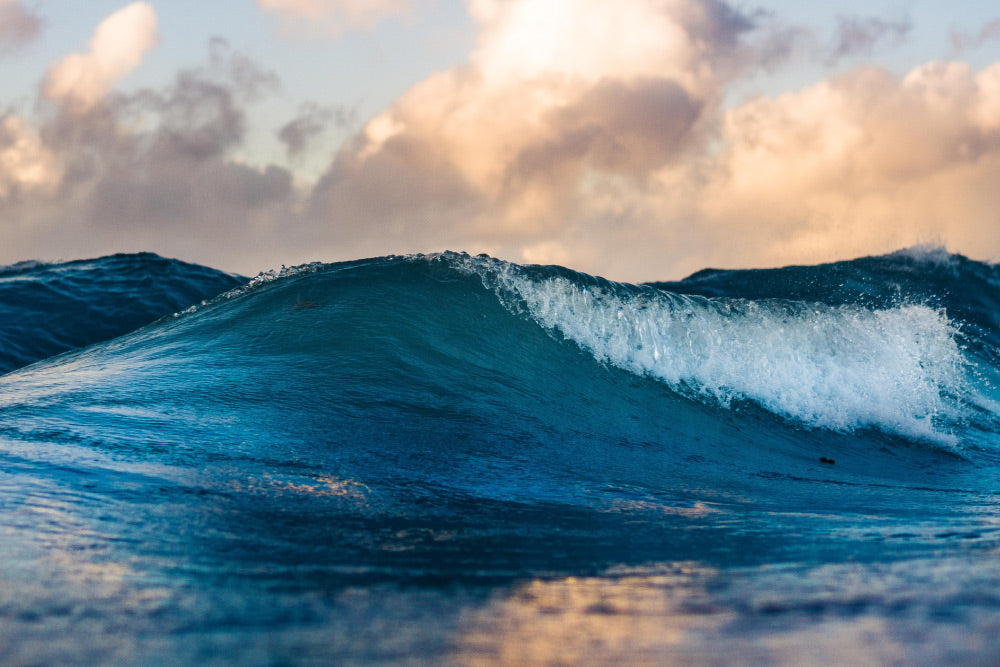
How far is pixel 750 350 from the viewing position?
30.9 feet

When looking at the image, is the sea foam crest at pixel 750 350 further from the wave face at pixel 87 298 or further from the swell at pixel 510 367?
the wave face at pixel 87 298

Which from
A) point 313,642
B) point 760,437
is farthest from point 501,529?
point 760,437

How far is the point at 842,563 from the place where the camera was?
2764 mm

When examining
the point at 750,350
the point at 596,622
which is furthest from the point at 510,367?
the point at 596,622

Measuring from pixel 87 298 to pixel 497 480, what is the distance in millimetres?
13099

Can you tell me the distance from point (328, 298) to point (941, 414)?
7.35 m

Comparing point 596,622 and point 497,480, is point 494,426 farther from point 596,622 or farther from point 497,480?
point 596,622

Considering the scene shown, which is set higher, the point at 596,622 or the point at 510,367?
the point at 510,367

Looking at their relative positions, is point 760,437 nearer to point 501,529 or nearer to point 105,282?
point 501,529

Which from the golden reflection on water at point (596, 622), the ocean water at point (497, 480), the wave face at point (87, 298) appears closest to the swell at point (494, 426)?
the ocean water at point (497, 480)

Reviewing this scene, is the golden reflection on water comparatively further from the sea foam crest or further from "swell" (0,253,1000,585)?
the sea foam crest

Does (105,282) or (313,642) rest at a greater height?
(105,282)

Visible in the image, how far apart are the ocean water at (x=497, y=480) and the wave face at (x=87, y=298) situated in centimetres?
34

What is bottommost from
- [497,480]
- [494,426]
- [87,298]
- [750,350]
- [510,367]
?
[497,480]
